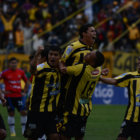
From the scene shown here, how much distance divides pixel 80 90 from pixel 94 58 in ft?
2.31

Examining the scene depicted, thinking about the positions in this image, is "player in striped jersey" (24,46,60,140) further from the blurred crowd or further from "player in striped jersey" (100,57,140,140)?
the blurred crowd

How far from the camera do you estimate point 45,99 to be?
28.4 ft

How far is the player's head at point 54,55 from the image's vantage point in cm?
855

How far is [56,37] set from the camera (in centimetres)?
2436

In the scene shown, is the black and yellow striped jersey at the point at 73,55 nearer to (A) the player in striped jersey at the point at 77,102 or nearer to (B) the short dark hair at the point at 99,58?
(A) the player in striped jersey at the point at 77,102

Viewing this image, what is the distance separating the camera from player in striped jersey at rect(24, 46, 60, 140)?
8.60 metres

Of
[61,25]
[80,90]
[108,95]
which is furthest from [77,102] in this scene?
[61,25]

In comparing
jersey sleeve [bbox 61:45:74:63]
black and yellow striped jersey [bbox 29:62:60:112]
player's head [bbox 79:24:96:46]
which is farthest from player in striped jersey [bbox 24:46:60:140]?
player's head [bbox 79:24:96:46]

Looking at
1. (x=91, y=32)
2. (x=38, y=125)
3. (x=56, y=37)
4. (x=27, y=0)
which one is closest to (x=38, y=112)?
(x=38, y=125)

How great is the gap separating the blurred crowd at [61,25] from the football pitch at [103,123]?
3.79 meters

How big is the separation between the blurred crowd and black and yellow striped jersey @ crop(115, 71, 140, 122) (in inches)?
531

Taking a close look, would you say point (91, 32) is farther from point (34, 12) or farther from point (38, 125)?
point (34, 12)

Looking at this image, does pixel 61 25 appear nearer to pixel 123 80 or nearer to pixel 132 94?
pixel 123 80

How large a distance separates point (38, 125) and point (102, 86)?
45.6 feet
